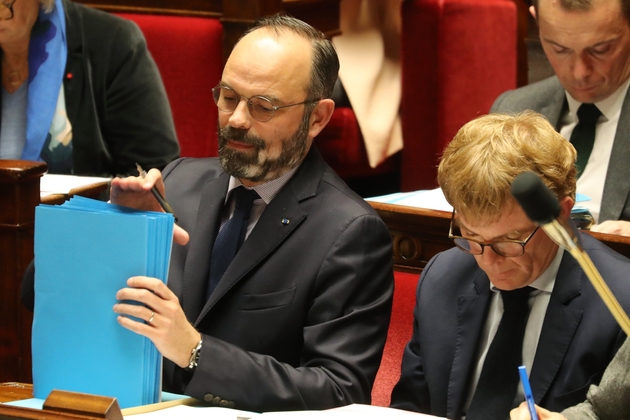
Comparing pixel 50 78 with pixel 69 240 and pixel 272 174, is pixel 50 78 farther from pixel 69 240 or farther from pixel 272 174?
pixel 69 240

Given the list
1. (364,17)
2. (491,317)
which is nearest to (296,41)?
(491,317)

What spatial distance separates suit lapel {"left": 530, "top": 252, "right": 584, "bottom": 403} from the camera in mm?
1620

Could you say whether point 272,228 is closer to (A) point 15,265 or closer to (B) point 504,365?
(B) point 504,365

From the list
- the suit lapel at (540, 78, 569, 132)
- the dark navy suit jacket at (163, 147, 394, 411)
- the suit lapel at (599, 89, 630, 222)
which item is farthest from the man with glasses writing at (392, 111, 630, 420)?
→ the suit lapel at (540, 78, 569, 132)

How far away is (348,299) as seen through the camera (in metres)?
1.78

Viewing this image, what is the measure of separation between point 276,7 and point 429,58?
738 millimetres

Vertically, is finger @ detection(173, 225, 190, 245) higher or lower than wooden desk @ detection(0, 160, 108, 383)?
higher

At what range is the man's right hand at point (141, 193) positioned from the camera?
5.71ft

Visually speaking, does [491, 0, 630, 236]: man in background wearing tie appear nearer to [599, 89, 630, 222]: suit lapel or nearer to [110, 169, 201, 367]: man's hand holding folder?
[599, 89, 630, 222]: suit lapel

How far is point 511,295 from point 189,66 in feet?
7.95

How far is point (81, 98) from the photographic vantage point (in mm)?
3240

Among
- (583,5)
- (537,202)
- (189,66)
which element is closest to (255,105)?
(537,202)

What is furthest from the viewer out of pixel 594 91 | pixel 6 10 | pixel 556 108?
pixel 6 10

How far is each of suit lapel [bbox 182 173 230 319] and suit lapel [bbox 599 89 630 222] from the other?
117 cm
